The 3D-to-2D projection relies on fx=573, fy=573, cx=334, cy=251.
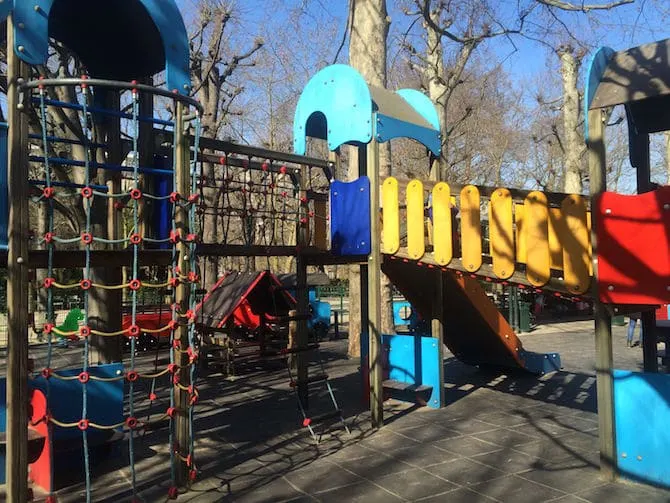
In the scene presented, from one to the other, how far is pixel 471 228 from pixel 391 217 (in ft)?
3.95

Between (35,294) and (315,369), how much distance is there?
11.5 metres

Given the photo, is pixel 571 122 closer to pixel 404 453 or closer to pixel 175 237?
pixel 404 453

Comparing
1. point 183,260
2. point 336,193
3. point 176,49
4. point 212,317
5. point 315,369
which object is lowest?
point 315,369

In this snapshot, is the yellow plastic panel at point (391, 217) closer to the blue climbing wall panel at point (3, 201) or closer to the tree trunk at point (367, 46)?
the blue climbing wall panel at point (3, 201)

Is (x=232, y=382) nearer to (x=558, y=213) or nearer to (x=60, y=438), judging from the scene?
(x=60, y=438)

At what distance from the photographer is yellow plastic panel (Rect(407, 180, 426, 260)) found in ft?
21.5

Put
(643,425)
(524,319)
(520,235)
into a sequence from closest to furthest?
(643,425), (520,235), (524,319)

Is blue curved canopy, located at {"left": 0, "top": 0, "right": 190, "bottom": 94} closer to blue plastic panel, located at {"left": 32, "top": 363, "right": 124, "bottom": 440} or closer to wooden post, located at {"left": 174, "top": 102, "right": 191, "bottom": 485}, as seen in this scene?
wooden post, located at {"left": 174, "top": 102, "right": 191, "bottom": 485}

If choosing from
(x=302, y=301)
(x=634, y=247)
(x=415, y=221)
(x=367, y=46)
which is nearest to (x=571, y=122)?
(x=367, y=46)

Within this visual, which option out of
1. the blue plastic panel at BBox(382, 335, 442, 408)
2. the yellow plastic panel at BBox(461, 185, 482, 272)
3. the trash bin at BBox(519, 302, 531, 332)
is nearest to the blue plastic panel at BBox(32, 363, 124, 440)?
the yellow plastic panel at BBox(461, 185, 482, 272)

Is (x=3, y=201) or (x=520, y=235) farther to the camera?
(x=520, y=235)

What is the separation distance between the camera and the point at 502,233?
5609 mm

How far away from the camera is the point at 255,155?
663cm

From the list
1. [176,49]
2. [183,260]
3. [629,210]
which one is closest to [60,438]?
[183,260]
